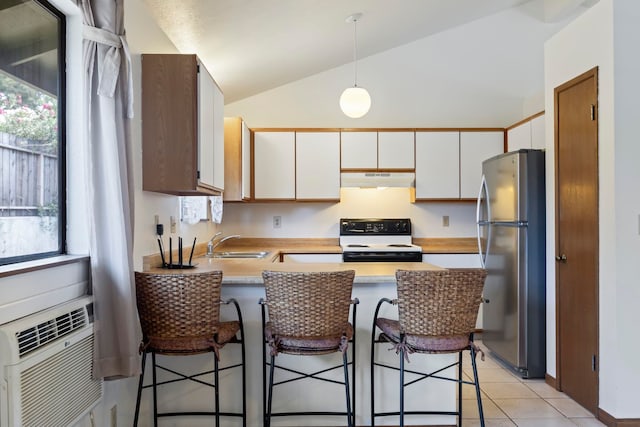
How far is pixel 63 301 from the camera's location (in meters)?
1.72

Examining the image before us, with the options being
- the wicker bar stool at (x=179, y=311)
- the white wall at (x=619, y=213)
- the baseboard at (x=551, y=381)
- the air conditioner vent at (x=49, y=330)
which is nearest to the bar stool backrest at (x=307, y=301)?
the wicker bar stool at (x=179, y=311)

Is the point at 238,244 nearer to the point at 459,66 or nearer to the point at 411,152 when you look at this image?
the point at 411,152

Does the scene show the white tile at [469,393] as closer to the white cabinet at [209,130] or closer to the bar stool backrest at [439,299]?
the bar stool backrest at [439,299]

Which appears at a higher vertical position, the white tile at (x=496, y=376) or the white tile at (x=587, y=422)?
the white tile at (x=587, y=422)

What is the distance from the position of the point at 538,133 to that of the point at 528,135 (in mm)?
209

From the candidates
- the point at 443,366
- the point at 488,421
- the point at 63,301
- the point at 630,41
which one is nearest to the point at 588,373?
the point at 488,421

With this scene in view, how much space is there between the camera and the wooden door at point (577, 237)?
8.17 ft

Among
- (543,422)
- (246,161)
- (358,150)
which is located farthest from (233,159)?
(543,422)

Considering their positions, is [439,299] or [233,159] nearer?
[439,299]

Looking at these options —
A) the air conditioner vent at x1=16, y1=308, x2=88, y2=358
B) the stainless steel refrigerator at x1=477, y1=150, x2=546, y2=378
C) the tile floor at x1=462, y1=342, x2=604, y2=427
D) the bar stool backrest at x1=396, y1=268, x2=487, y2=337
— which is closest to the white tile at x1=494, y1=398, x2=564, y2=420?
the tile floor at x1=462, y1=342, x2=604, y2=427

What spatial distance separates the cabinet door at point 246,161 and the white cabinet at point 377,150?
99cm

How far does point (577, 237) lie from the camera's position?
8.70 ft

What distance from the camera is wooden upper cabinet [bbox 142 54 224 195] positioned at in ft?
7.72

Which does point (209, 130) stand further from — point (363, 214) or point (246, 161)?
point (363, 214)
